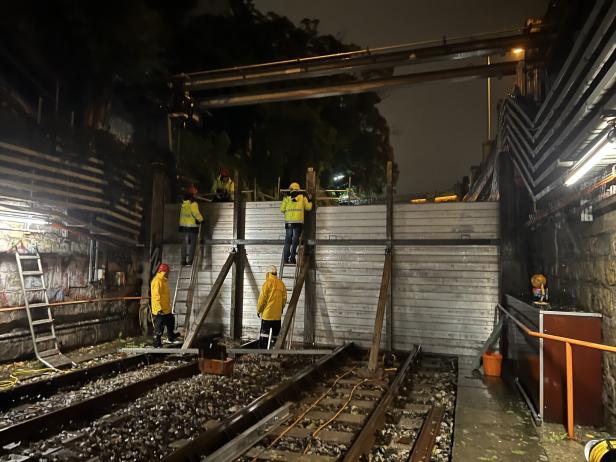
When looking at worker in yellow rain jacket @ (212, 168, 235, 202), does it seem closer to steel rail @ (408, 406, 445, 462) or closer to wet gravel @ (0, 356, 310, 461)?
wet gravel @ (0, 356, 310, 461)

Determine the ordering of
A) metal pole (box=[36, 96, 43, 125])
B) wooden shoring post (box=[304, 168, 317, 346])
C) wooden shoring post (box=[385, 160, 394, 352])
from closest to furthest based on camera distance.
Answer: metal pole (box=[36, 96, 43, 125]) < wooden shoring post (box=[385, 160, 394, 352]) < wooden shoring post (box=[304, 168, 317, 346])

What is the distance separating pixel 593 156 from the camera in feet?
14.0

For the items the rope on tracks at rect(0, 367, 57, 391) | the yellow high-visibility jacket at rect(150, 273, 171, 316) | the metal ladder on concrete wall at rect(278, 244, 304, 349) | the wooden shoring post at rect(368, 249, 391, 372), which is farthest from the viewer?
the metal ladder on concrete wall at rect(278, 244, 304, 349)

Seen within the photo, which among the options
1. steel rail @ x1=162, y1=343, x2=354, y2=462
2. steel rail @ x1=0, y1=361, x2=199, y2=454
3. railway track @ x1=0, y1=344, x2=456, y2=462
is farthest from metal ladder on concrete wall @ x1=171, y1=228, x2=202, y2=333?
steel rail @ x1=162, y1=343, x2=354, y2=462

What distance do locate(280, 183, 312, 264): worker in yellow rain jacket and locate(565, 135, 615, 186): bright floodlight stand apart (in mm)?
6412

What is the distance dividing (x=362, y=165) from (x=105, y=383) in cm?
2507

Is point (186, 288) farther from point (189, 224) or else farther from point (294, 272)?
point (294, 272)

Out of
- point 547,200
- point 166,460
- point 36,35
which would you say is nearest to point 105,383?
point 166,460

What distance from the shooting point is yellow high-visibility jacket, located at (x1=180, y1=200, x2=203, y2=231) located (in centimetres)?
1134

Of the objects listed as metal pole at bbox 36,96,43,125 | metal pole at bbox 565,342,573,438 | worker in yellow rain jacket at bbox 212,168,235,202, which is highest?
metal pole at bbox 36,96,43,125

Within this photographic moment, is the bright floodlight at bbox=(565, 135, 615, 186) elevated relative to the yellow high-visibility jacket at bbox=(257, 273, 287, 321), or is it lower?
elevated

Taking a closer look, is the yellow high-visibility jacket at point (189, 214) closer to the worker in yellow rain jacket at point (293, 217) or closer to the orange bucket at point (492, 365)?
the worker in yellow rain jacket at point (293, 217)

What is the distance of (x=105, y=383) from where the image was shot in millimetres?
7426

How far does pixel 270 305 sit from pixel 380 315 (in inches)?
97.7
